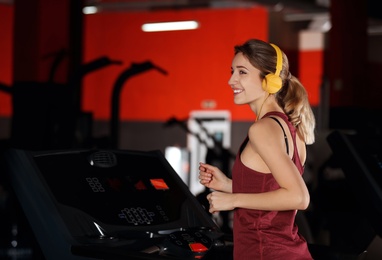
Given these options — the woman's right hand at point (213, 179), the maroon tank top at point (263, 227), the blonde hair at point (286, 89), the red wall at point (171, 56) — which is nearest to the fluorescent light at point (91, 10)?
the red wall at point (171, 56)

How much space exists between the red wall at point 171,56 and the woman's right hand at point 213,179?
974 centimetres

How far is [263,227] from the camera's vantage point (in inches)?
67.4

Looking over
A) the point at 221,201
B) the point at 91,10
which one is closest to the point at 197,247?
the point at 221,201

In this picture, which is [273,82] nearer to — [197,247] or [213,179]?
[213,179]

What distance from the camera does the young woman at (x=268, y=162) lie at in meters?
1.64

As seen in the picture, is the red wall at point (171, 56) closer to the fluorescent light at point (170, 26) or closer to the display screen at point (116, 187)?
the fluorescent light at point (170, 26)

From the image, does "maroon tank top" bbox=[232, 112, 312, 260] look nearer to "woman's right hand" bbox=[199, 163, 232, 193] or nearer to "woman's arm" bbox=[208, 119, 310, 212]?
"woman's arm" bbox=[208, 119, 310, 212]

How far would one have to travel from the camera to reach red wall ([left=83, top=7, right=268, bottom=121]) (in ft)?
39.0

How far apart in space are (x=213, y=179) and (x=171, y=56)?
10.5 meters

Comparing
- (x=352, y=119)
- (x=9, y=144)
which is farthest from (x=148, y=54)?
(x=9, y=144)

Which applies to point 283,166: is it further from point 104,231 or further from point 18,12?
point 18,12

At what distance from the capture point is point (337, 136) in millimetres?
2566

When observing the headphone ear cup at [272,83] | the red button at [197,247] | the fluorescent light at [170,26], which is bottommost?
the red button at [197,247]

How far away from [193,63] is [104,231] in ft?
34.0
